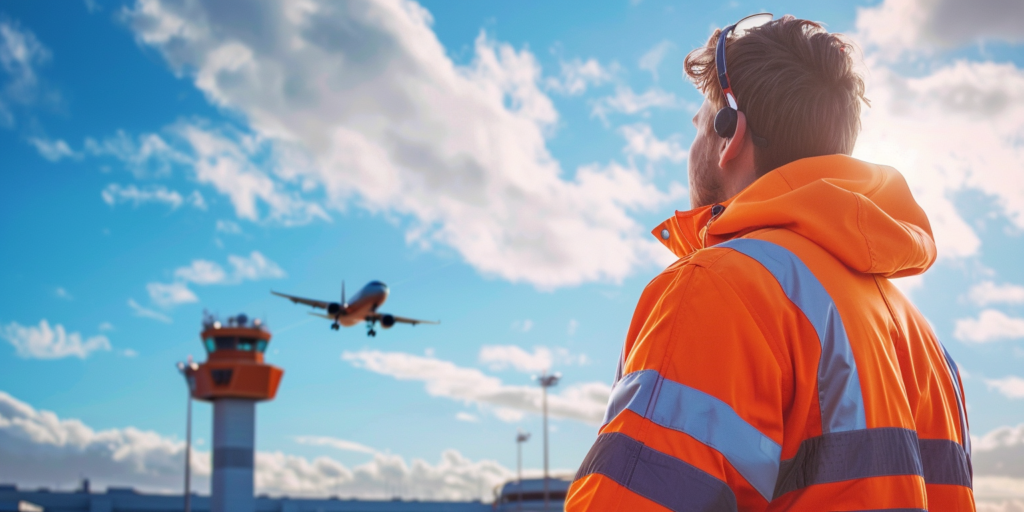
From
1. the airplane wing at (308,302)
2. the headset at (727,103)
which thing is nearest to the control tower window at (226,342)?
the airplane wing at (308,302)

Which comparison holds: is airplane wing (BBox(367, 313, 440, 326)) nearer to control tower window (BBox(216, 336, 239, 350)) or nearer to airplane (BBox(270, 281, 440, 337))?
airplane (BBox(270, 281, 440, 337))

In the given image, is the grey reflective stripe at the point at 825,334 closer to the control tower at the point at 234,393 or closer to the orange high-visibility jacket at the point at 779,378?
the orange high-visibility jacket at the point at 779,378

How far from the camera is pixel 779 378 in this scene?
1.85 m

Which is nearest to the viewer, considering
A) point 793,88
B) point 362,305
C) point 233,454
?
point 793,88

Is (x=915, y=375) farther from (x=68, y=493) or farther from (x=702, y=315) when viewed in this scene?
A: (x=68, y=493)

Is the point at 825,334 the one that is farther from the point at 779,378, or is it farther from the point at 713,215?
the point at 713,215

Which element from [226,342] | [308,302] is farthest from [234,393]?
[308,302]

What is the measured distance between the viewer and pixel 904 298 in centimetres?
248

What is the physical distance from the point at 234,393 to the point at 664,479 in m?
82.1

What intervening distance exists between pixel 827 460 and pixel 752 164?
100 centimetres

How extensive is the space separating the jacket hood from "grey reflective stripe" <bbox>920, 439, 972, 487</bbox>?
0.51m

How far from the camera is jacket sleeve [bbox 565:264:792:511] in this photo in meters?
1.70

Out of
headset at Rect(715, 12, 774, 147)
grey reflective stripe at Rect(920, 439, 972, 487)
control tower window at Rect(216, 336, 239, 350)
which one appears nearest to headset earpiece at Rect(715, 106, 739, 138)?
headset at Rect(715, 12, 774, 147)

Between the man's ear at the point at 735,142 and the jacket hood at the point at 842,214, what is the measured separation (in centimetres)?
18
